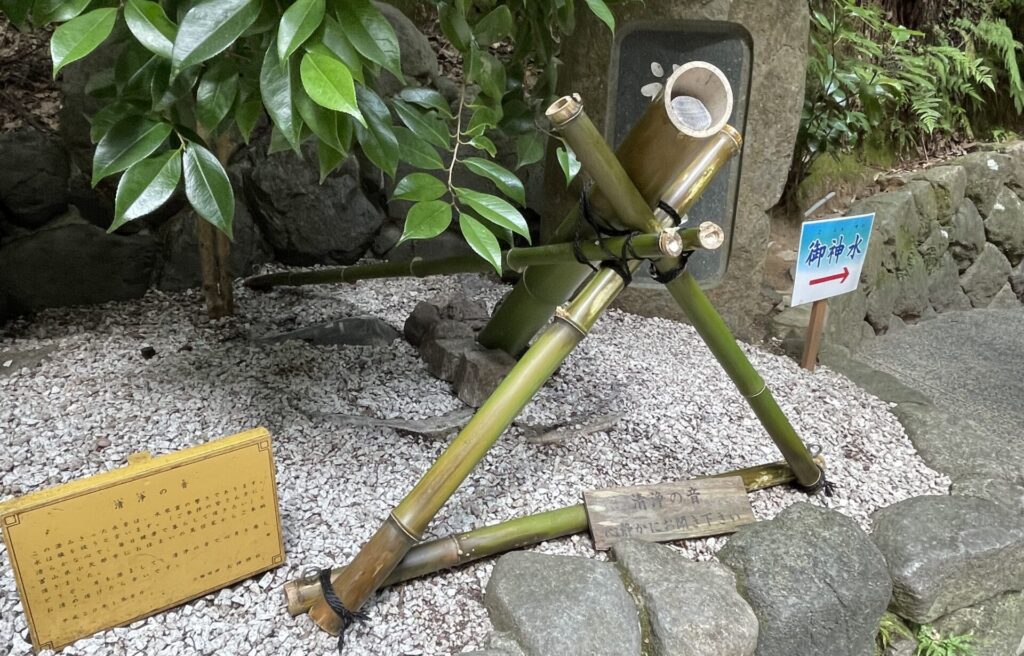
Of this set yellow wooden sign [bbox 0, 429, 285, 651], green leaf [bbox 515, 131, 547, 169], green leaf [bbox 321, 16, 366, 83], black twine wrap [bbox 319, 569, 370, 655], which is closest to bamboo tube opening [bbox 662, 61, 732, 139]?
green leaf [bbox 515, 131, 547, 169]

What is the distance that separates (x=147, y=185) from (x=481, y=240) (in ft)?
1.91

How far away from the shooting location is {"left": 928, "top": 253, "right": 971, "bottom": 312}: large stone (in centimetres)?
519

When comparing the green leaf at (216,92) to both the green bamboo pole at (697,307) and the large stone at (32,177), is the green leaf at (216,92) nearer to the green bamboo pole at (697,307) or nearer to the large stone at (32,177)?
the green bamboo pole at (697,307)

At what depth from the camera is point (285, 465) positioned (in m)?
2.03

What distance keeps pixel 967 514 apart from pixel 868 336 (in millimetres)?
2507

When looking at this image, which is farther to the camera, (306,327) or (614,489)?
(306,327)

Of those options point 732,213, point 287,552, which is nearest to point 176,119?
point 287,552

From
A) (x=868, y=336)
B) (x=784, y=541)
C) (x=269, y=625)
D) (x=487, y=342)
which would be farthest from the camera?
(x=868, y=336)

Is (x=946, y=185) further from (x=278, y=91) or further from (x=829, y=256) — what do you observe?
(x=278, y=91)

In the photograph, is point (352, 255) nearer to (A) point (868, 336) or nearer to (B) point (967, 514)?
(B) point (967, 514)

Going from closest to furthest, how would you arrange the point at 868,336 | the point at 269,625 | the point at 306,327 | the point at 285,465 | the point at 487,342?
the point at 269,625 < the point at 285,465 < the point at 487,342 < the point at 306,327 < the point at 868,336

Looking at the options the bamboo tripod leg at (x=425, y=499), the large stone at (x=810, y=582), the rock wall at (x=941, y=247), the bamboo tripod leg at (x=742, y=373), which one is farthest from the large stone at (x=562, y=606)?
the rock wall at (x=941, y=247)

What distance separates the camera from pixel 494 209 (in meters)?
1.32

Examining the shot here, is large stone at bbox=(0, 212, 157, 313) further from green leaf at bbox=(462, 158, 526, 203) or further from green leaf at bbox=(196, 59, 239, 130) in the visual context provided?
green leaf at bbox=(462, 158, 526, 203)
